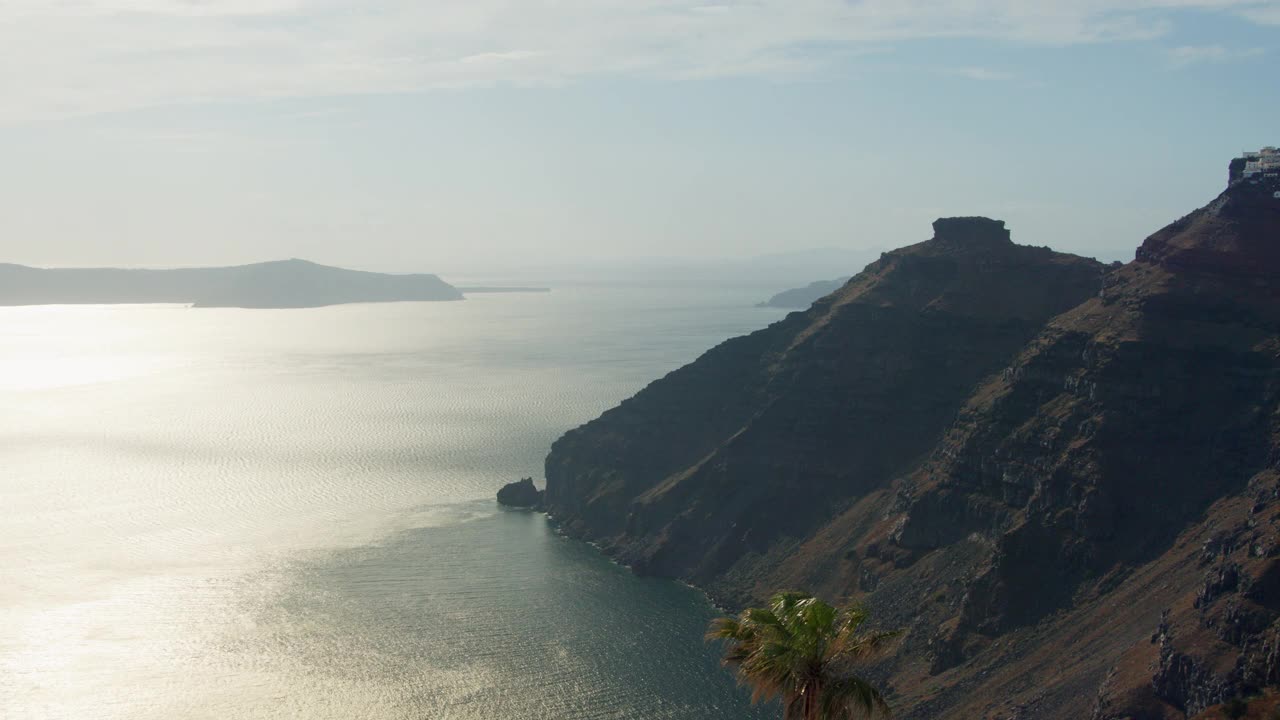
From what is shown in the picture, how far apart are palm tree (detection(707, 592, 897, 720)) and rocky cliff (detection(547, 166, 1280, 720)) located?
233 ft

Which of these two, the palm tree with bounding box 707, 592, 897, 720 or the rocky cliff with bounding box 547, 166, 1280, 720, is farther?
the rocky cliff with bounding box 547, 166, 1280, 720

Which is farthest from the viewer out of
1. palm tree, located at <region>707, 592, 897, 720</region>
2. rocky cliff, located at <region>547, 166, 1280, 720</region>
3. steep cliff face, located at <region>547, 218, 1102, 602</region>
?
steep cliff face, located at <region>547, 218, 1102, 602</region>

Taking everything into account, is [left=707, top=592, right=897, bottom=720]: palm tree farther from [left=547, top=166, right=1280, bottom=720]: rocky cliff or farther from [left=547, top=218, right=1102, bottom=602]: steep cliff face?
[left=547, top=218, right=1102, bottom=602]: steep cliff face

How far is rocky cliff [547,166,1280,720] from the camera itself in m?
114

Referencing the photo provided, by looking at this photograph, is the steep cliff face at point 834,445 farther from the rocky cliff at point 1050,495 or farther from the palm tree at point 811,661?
the palm tree at point 811,661

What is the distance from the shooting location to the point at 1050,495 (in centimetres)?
14788

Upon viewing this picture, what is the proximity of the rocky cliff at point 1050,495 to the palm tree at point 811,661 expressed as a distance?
70.9 meters

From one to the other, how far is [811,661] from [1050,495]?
114384 millimetres

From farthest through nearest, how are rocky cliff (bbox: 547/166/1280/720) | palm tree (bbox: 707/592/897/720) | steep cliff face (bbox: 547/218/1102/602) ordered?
steep cliff face (bbox: 547/218/1102/602) → rocky cliff (bbox: 547/166/1280/720) → palm tree (bbox: 707/592/897/720)

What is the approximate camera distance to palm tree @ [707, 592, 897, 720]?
42.3m

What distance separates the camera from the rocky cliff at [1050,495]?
114m

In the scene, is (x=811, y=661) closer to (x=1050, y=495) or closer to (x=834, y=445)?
(x=1050, y=495)

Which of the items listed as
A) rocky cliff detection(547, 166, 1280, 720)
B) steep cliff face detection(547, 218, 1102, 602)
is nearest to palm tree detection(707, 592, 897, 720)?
rocky cliff detection(547, 166, 1280, 720)

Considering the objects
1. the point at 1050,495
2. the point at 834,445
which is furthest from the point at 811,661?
the point at 834,445
